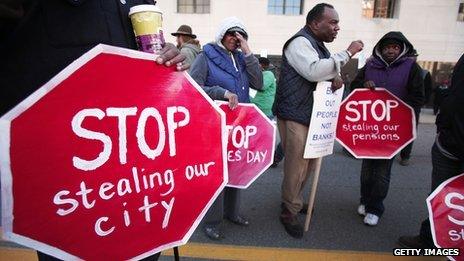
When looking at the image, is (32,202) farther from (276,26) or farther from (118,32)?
(276,26)

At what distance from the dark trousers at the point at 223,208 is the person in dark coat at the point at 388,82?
1277 millimetres

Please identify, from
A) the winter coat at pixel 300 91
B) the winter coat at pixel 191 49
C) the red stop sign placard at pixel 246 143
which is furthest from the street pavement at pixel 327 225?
the winter coat at pixel 191 49

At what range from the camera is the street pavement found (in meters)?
3.06

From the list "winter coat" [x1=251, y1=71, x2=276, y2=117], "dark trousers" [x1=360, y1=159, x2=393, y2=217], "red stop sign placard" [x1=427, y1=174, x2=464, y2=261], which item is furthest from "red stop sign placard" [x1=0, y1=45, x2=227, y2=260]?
"winter coat" [x1=251, y1=71, x2=276, y2=117]

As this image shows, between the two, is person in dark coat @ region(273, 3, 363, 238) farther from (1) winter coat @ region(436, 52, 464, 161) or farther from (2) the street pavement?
(1) winter coat @ region(436, 52, 464, 161)

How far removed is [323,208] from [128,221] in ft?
10.2

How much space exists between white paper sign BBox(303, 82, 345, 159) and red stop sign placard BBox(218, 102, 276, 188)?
372mm

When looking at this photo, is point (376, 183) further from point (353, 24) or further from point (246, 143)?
point (353, 24)

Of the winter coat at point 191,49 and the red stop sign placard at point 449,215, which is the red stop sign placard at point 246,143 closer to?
the red stop sign placard at point 449,215

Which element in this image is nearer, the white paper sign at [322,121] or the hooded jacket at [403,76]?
the white paper sign at [322,121]

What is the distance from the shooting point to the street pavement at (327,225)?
120 inches

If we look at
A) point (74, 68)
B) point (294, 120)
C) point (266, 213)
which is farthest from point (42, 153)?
point (266, 213)

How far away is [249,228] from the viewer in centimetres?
347

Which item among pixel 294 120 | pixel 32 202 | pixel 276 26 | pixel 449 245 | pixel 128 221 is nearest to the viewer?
pixel 32 202
